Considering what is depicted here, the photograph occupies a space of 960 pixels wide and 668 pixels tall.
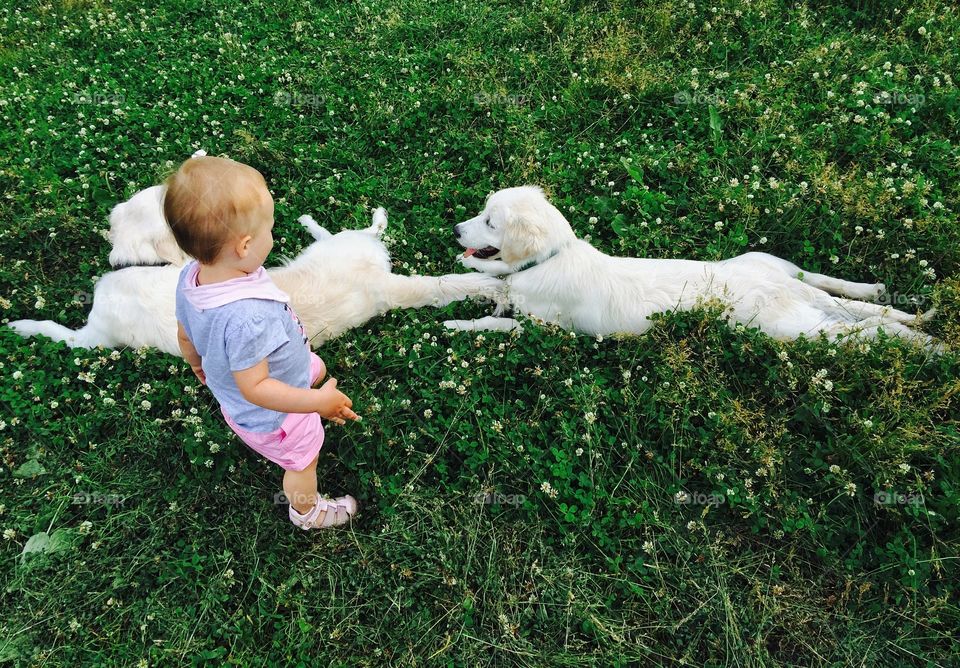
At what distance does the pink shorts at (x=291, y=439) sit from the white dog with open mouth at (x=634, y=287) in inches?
60.0

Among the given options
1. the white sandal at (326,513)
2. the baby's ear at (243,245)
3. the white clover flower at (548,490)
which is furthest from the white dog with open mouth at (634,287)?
the baby's ear at (243,245)

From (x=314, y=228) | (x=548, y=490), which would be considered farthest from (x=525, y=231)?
(x=314, y=228)

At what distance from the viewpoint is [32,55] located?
6723mm

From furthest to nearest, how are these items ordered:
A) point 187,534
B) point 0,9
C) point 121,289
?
1. point 0,9
2. point 121,289
3. point 187,534

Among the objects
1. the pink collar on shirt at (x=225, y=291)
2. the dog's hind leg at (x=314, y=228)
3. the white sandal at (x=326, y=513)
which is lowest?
the white sandal at (x=326, y=513)

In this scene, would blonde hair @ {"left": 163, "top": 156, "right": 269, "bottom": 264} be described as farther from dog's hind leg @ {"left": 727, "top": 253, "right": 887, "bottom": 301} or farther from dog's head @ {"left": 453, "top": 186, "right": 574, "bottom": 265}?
dog's hind leg @ {"left": 727, "top": 253, "right": 887, "bottom": 301}

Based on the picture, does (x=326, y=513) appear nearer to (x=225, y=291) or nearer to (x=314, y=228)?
(x=225, y=291)

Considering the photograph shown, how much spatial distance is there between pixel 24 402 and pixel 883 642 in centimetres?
543

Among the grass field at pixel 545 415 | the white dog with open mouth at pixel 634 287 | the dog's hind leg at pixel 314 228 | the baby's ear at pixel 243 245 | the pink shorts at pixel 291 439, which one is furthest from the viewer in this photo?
the dog's hind leg at pixel 314 228

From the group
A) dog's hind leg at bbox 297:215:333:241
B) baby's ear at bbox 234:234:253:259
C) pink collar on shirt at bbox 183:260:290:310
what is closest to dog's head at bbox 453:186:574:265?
dog's hind leg at bbox 297:215:333:241

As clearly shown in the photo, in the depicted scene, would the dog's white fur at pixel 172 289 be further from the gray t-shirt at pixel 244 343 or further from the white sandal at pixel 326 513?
the gray t-shirt at pixel 244 343

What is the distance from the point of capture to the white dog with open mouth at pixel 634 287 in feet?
12.8

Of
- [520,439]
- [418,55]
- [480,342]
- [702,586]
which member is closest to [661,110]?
[418,55]

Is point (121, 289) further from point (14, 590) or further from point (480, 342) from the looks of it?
point (480, 342)
